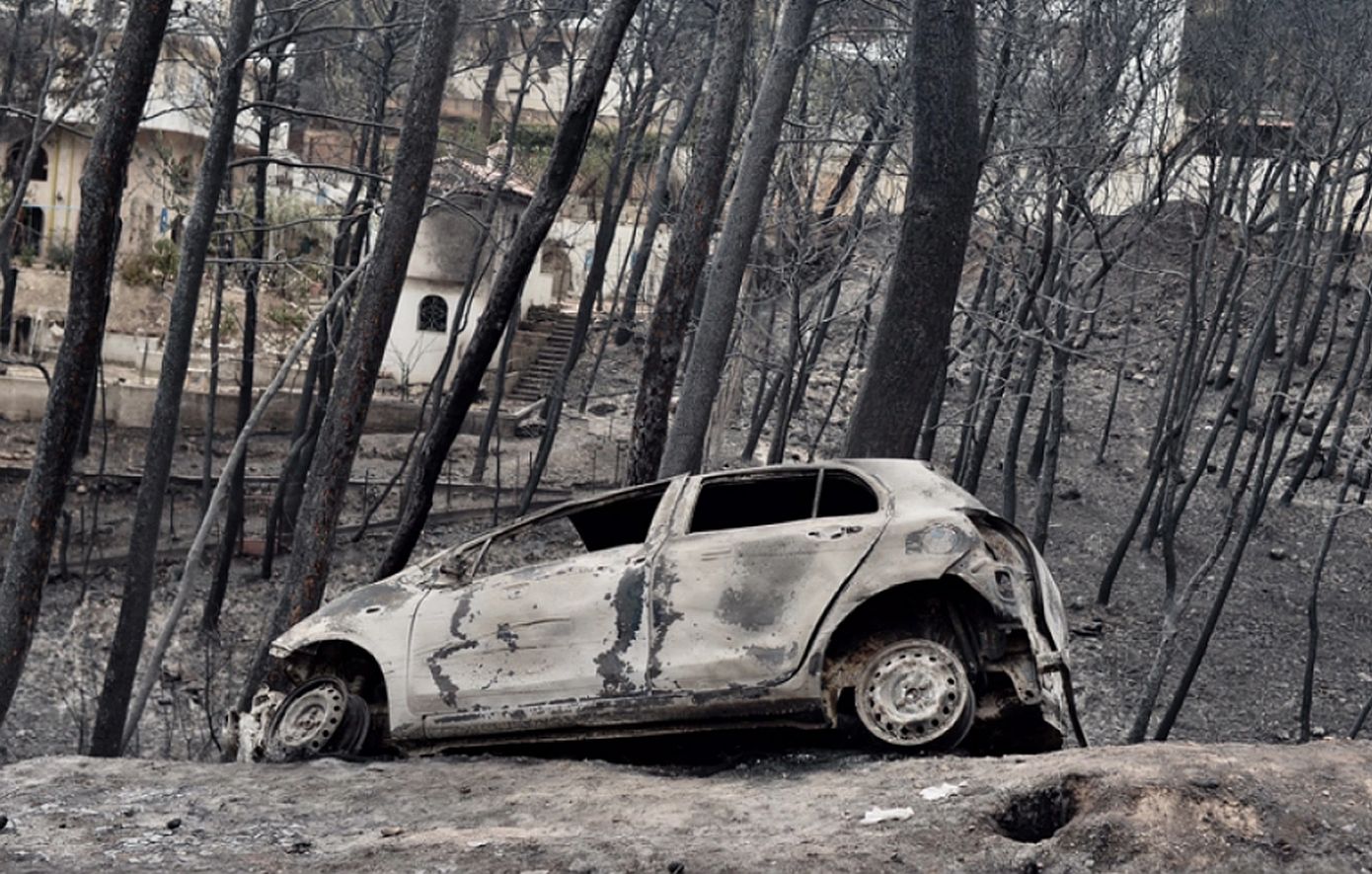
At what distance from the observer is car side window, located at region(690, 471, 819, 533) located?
9.35 m

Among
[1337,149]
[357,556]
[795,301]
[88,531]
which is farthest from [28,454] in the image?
[1337,149]

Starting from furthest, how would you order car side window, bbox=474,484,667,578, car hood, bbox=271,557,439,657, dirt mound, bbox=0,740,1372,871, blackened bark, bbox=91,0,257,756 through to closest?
blackened bark, bbox=91,0,257,756, car side window, bbox=474,484,667,578, car hood, bbox=271,557,439,657, dirt mound, bbox=0,740,1372,871

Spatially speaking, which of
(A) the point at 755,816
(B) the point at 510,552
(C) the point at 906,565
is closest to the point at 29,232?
(B) the point at 510,552

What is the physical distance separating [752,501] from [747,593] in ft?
3.49

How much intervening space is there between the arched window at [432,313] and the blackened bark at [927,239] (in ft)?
90.8

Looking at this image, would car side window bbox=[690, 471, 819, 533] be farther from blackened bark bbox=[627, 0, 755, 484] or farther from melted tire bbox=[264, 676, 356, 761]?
blackened bark bbox=[627, 0, 755, 484]

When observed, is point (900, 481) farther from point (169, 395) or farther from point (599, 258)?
point (599, 258)

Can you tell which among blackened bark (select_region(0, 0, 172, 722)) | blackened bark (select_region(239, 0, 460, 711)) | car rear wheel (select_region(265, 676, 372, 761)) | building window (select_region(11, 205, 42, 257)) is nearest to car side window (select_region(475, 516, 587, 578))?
car rear wheel (select_region(265, 676, 372, 761))

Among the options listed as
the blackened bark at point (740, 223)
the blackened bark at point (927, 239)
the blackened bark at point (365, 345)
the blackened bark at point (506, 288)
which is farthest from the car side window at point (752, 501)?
the blackened bark at point (740, 223)

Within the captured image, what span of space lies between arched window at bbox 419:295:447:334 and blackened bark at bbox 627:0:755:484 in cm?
2543

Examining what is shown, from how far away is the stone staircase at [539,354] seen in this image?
39.8 metres

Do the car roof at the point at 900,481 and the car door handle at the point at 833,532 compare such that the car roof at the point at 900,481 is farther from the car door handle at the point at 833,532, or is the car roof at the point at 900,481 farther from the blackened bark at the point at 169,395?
the blackened bark at the point at 169,395

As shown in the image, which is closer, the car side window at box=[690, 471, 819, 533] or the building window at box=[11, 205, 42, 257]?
the car side window at box=[690, 471, 819, 533]

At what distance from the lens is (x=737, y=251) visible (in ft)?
50.6
